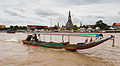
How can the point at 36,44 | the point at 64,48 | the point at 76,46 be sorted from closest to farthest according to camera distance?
the point at 76,46 < the point at 64,48 < the point at 36,44

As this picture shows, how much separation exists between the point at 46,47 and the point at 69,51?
3.89 metres

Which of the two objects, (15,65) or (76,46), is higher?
(76,46)

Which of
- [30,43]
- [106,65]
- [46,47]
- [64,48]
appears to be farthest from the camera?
[30,43]

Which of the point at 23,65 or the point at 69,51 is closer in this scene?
the point at 23,65

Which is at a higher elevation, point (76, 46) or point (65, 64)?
point (76, 46)

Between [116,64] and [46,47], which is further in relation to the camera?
[46,47]

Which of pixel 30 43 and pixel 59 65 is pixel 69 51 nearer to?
pixel 59 65

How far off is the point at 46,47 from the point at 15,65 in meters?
7.22

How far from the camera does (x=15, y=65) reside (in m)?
7.95

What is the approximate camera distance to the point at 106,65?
25.6 feet

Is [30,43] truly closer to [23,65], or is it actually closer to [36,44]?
[36,44]

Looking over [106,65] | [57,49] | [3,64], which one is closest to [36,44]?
[57,49]

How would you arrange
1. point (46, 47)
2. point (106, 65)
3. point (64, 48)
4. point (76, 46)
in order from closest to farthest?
point (106, 65), point (76, 46), point (64, 48), point (46, 47)

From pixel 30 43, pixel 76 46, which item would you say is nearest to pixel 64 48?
pixel 76 46
